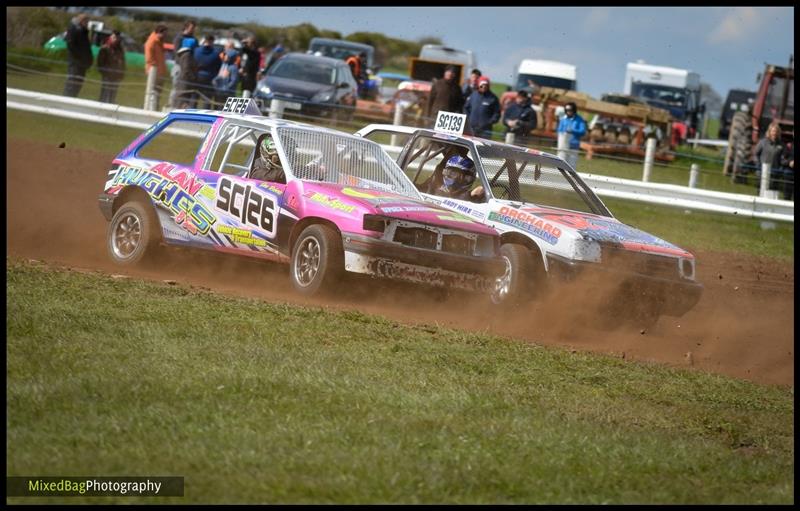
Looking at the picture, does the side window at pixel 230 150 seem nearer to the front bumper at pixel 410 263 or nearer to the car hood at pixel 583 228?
the front bumper at pixel 410 263

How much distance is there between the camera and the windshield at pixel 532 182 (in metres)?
10.3

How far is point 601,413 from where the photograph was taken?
6.14 m

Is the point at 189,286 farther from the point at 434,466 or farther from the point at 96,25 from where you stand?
the point at 96,25

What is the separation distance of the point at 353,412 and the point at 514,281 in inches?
159

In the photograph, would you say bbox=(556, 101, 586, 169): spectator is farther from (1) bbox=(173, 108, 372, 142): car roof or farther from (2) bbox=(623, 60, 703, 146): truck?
(2) bbox=(623, 60, 703, 146): truck

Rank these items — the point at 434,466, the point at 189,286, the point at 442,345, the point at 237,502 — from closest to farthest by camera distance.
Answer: the point at 237,502
the point at 434,466
the point at 442,345
the point at 189,286

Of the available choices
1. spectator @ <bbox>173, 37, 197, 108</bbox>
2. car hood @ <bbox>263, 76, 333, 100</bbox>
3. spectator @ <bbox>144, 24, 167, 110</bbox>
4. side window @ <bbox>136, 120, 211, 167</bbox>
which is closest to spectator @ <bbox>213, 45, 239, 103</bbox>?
car hood @ <bbox>263, 76, 333, 100</bbox>

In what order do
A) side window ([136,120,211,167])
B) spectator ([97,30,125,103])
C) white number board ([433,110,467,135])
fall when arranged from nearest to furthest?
white number board ([433,110,467,135]) → side window ([136,120,211,167]) → spectator ([97,30,125,103])

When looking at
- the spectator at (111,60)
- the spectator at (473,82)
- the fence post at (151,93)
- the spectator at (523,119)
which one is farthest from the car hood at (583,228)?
the spectator at (111,60)

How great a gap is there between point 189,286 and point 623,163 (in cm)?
1063

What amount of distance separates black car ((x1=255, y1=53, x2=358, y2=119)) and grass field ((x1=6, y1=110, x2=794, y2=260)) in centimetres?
339

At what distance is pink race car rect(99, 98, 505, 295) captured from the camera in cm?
875

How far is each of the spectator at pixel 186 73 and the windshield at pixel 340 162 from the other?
9.50m

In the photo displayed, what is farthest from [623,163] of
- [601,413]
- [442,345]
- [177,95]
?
[601,413]
